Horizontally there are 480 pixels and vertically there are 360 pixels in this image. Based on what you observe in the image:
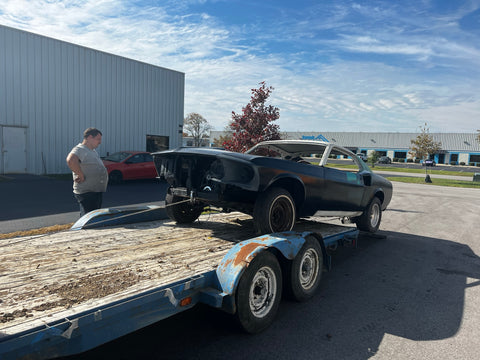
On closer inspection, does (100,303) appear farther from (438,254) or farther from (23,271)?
(438,254)

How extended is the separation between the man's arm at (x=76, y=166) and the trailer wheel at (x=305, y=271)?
312 centimetres

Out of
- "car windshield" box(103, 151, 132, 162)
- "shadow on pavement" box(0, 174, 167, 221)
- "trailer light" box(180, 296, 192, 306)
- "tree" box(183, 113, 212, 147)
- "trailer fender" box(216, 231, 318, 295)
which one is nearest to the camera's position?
"trailer light" box(180, 296, 192, 306)

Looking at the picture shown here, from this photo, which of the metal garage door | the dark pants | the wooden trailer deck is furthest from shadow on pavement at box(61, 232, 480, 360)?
the metal garage door

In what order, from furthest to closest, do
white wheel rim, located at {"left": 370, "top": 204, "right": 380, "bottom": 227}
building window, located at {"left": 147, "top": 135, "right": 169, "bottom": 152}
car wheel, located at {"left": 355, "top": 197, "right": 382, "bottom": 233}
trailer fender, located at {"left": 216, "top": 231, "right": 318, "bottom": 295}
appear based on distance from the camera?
building window, located at {"left": 147, "top": 135, "right": 169, "bottom": 152}, white wheel rim, located at {"left": 370, "top": 204, "right": 380, "bottom": 227}, car wheel, located at {"left": 355, "top": 197, "right": 382, "bottom": 233}, trailer fender, located at {"left": 216, "top": 231, "right": 318, "bottom": 295}

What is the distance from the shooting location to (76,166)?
183 inches

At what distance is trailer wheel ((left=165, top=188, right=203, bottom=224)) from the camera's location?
4910mm

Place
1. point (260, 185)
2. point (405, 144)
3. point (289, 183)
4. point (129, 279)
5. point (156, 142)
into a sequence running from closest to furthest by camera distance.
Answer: point (129, 279), point (260, 185), point (289, 183), point (156, 142), point (405, 144)

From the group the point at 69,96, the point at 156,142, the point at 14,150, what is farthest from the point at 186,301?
the point at 156,142

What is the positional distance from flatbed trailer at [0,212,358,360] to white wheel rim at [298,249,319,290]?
0.01 metres

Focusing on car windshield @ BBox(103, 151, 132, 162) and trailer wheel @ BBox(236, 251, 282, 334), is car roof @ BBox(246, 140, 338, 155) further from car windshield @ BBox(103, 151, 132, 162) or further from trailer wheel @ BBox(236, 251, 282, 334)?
car windshield @ BBox(103, 151, 132, 162)

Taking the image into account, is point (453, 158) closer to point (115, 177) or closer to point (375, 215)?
point (115, 177)

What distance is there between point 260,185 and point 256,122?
6.16 metres

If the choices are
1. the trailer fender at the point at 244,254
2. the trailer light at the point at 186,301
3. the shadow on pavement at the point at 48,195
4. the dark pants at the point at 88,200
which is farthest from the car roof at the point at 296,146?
the shadow on pavement at the point at 48,195

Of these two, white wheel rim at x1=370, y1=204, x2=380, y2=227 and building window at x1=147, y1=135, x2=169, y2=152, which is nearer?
white wheel rim at x1=370, y1=204, x2=380, y2=227
